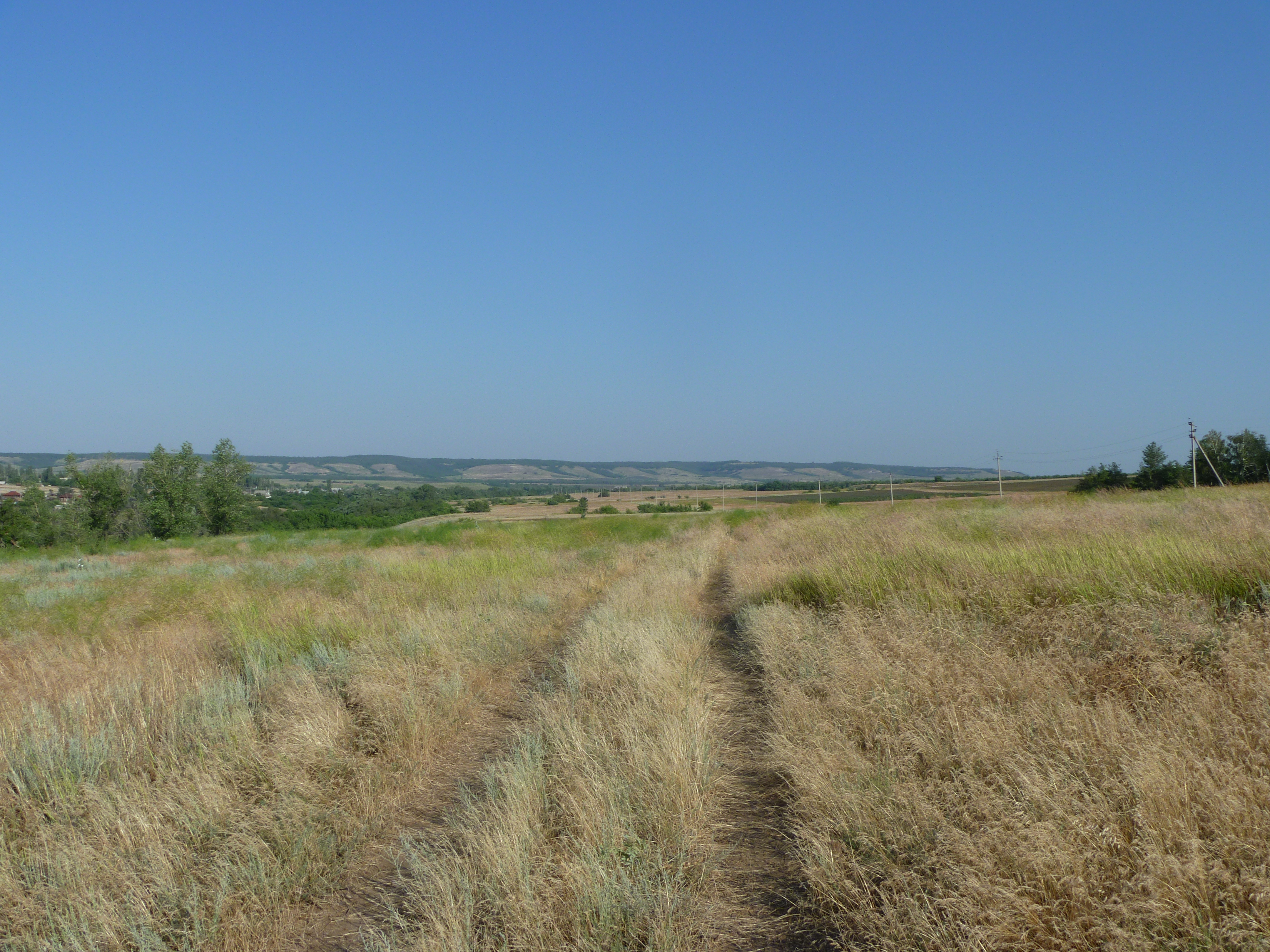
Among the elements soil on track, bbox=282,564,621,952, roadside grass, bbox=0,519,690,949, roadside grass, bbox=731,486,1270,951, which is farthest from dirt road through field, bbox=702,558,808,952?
roadside grass, bbox=0,519,690,949

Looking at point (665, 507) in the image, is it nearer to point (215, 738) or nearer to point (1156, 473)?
point (1156, 473)

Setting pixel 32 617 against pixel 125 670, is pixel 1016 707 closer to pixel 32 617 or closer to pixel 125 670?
pixel 125 670

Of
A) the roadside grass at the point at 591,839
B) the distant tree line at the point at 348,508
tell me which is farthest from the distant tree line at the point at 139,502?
the roadside grass at the point at 591,839

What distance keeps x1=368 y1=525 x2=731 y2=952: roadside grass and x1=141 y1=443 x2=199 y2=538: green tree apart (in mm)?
69144

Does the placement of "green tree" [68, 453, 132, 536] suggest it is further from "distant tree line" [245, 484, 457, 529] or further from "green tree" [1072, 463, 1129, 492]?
"green tree" [1072, 463, 1129, 492]

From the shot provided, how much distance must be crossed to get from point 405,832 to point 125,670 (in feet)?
16.7

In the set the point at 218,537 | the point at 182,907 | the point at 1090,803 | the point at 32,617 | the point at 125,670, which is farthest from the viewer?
the point at 218,537

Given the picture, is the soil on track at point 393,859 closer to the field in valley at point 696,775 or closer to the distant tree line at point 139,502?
the field in valley at point 696,775

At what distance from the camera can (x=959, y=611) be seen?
7.52 metres

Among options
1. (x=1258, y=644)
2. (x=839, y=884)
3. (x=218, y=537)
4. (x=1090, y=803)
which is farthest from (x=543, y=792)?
(x=218, y=537)

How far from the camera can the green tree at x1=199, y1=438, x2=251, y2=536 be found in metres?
67.4

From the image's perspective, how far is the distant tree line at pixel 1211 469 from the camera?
45.7 m

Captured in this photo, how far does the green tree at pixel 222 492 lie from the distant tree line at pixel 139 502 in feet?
0.22

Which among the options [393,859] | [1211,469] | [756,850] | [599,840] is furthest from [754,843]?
[1211,469]
